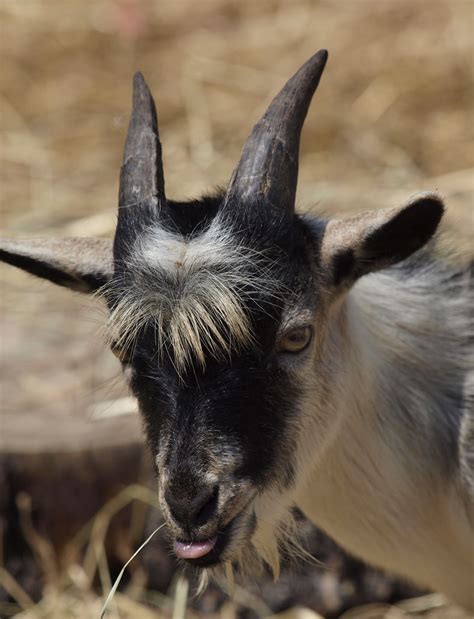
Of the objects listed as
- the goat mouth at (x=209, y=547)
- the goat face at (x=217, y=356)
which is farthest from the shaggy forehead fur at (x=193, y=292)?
the goat mouth at (x=209, y=547)

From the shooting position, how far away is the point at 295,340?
3893 mm

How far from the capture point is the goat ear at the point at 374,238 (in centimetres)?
380

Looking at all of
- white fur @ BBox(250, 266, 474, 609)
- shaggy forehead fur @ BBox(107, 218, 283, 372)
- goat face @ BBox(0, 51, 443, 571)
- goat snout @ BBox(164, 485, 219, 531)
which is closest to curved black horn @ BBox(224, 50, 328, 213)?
goat face @ BBox(0, 51, 443, 571)

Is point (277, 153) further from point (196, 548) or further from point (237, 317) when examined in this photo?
point (196, 548)

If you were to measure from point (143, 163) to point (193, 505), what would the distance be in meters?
1.27

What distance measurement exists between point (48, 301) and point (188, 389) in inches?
160

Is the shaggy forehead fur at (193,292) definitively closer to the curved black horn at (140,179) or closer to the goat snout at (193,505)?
the curved black horn at (140,179)

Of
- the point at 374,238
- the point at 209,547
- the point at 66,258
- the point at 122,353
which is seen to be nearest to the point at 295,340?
the point at 374,238

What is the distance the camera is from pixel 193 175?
29.9 feet

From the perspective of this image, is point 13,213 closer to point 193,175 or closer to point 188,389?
point 193,175

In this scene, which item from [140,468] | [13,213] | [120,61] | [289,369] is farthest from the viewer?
[120,61]

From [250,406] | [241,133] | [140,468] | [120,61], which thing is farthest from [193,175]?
[250,406]

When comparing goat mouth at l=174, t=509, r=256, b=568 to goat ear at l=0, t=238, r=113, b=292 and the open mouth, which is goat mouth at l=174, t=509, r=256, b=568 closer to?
the open mouth

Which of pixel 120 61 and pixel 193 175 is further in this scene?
pixel 120 61
